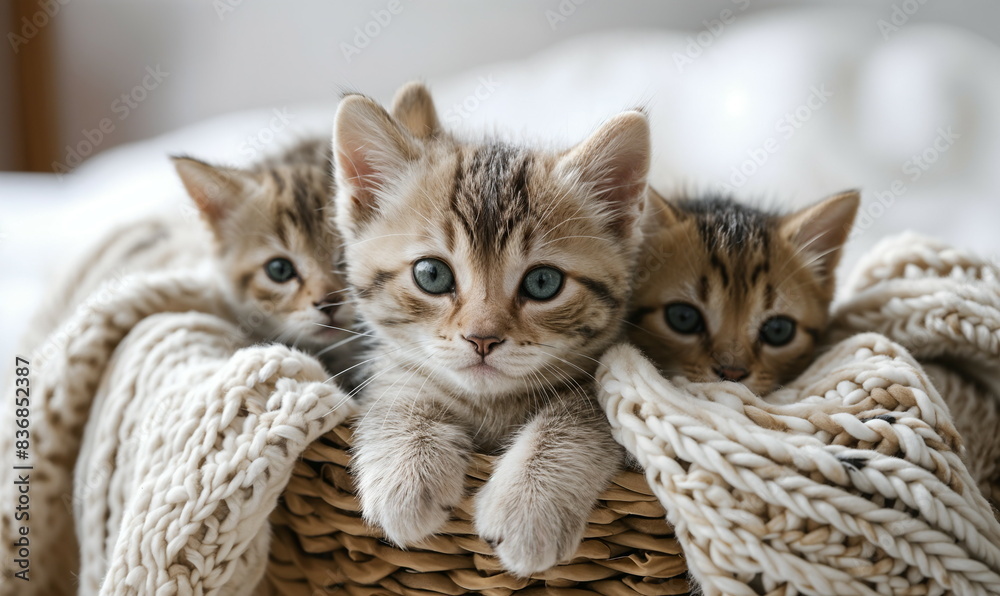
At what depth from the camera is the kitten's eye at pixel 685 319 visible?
1228mm

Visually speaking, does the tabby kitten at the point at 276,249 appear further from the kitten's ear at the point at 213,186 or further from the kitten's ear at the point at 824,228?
the kitten's ear at the point at 824,228

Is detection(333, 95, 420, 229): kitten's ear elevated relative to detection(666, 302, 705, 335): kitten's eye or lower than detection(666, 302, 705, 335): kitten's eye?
elevated

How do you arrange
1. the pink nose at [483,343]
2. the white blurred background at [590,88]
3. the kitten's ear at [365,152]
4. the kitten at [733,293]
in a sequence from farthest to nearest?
the white blurred background at [590,88] → the kitten at [733,293] → the kitten's ear at [365,152] → the pink nose at [483,343]

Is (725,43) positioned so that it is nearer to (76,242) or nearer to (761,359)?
(761,359)

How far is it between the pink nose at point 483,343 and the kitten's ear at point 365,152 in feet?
1.13

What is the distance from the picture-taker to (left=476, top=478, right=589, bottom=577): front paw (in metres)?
0.86

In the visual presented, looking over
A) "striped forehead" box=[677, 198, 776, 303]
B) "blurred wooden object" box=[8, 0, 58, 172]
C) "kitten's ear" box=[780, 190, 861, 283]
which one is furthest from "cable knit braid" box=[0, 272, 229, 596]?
"blurred wooden object" box=[8, 0, 58, 172]

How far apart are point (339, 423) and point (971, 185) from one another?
1.84 metres

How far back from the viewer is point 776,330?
125cm

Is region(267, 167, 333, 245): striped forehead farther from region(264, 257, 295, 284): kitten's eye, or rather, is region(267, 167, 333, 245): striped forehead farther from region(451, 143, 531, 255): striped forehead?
region(451, 143, 531, 255): striped forehead

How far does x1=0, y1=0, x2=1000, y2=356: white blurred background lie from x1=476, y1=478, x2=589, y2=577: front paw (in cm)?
81

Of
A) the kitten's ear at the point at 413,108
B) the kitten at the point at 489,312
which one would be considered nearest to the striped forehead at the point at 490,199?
the kitten at the point at 489,312

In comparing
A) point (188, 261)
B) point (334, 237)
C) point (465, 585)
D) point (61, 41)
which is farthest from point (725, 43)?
point (61, 41)

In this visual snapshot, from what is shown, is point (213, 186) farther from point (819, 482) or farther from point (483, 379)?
point (819, 482)
